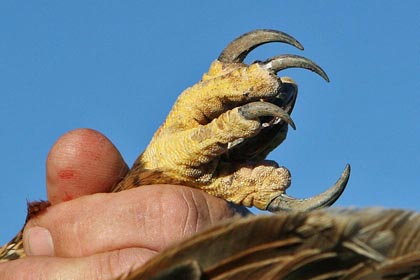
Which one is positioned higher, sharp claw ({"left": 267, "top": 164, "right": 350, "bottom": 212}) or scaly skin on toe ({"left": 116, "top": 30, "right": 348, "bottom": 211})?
scaly skin on toe ({"left": 116, "top": 30, "right": 348, "bottom": 211})

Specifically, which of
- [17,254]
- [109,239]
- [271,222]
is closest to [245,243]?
[271,222]

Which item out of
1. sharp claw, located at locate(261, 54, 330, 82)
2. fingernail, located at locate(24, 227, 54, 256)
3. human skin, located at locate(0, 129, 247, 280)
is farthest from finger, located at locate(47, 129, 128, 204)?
sharp claw, located at locate(261, 54, 330, 82)

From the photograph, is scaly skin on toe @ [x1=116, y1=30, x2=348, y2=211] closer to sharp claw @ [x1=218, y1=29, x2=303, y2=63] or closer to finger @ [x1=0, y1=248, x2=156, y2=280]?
sharp claw @ [x1=218, y1=29, x2=303, y2=63]

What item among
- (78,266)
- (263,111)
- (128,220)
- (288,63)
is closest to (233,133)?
(263,111)

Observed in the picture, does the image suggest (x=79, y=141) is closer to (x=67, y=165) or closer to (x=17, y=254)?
(x=67, y=165)

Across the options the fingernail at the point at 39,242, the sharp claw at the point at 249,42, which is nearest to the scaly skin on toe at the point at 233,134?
the sharp claw at the point at 249,42
